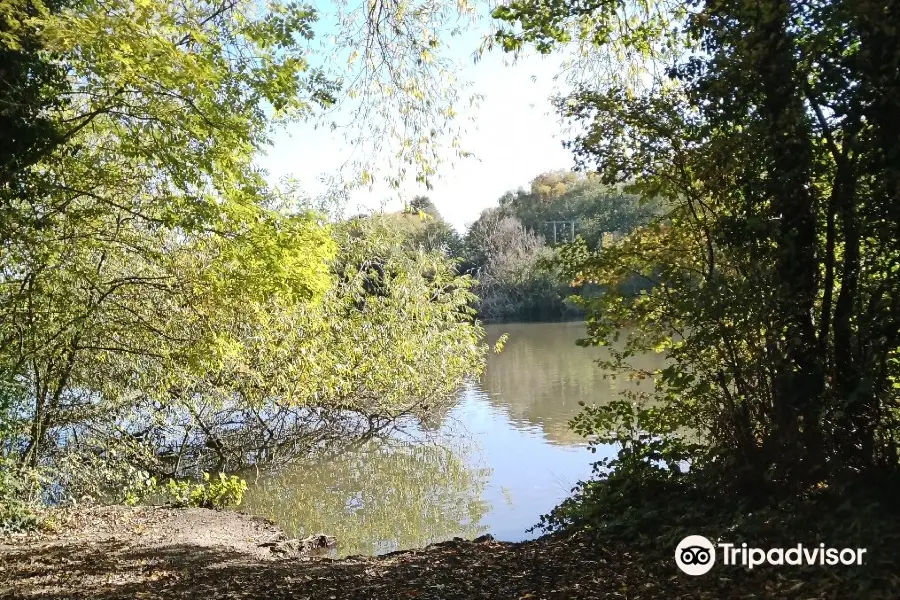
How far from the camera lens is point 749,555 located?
10.3 ft

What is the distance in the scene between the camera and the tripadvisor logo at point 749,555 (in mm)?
2930

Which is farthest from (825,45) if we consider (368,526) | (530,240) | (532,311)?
(530,240)

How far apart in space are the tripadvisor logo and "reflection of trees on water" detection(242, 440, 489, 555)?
4.02 meters

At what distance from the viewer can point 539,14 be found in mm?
4449

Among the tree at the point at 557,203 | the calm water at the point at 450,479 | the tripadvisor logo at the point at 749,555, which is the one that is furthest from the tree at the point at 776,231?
the tree at the point at 557,203

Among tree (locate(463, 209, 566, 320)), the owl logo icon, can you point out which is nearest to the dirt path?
the owl logo icon

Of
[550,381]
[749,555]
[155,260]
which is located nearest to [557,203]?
[550,381]

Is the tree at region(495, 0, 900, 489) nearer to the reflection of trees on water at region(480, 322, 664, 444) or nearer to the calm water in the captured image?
the calm water

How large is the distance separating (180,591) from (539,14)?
14.0 feet

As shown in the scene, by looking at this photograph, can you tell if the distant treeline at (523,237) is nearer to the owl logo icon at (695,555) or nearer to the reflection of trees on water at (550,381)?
the reflection of trees on water at (550,381)

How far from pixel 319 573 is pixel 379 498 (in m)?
4.59

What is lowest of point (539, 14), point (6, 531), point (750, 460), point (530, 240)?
point (6, 531)

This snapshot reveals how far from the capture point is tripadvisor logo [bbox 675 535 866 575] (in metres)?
2.93

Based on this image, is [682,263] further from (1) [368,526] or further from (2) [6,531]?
(2) [6,531]
